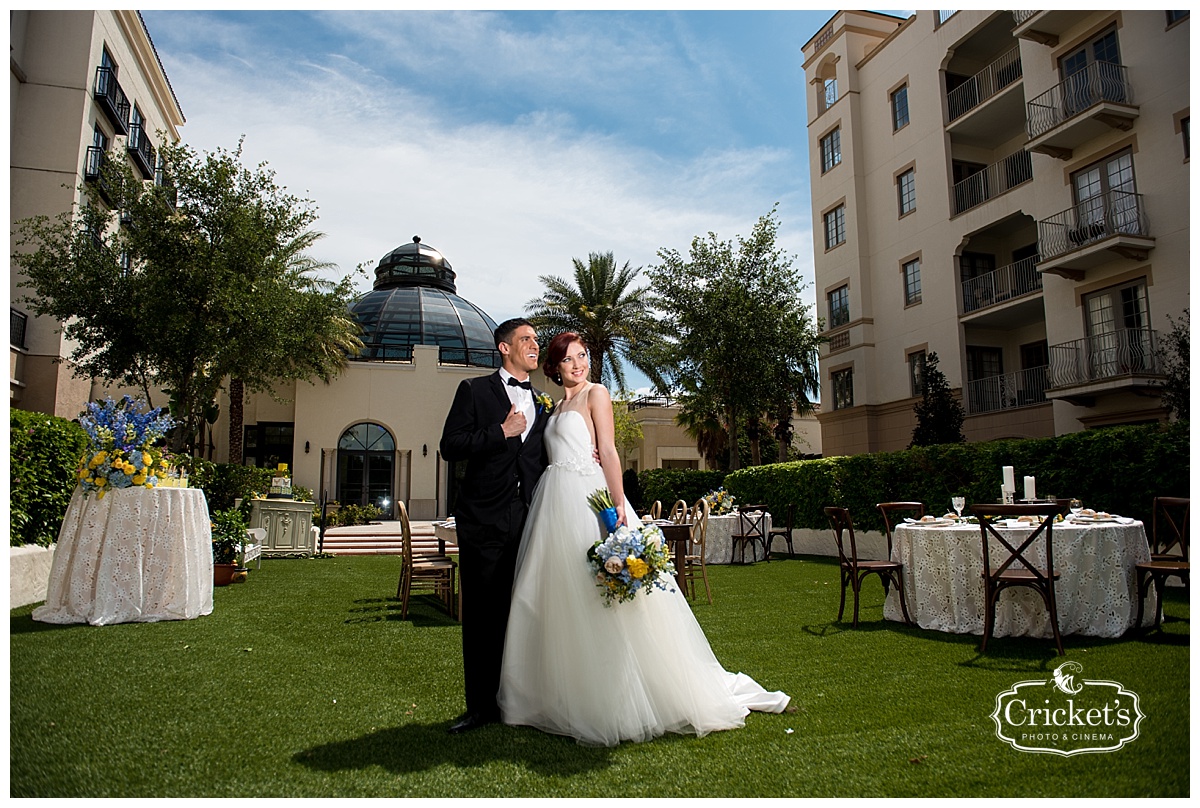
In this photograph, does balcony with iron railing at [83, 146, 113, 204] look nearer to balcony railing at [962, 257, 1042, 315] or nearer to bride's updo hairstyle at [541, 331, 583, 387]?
bride's updo hairstyle at [541, 331, 583, 387]

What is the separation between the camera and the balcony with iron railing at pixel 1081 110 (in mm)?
15492

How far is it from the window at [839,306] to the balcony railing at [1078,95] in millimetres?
7346

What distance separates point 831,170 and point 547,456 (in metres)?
23.5

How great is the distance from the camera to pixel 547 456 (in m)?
4.14

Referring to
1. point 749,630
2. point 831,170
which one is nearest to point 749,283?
point 831,170

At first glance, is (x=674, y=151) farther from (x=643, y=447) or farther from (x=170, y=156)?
(x=643, y=447)

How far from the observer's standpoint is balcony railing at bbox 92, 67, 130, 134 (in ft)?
60.1

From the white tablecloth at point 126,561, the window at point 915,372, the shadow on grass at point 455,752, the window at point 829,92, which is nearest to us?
the shadow on grass at point 455,752

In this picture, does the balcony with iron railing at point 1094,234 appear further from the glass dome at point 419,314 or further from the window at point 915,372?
the glass dome at point 419,314

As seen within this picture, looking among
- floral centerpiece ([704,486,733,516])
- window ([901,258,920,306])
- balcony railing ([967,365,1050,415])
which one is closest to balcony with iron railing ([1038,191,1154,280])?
balcony railing ([967,365,1050,415])

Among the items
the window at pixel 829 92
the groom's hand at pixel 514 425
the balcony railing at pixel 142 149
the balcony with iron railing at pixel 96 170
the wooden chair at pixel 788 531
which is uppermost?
the window at pixel 829 92

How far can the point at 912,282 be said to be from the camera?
2200 centimetres

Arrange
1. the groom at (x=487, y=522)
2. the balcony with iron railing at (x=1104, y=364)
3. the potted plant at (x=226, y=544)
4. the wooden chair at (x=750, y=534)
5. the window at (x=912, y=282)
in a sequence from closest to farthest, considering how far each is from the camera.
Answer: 1. the groom at (x=487, y=522)
2. the potted plant at (x=226, y=544)
3. the wooden chair at (x=750, y=534)
4. the balcony with iron railing at (x=1104, y=364)
5. the window at (x=912, y=282)

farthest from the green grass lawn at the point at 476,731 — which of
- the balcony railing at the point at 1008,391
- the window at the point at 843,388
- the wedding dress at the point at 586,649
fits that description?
the window at the point at 843,388
